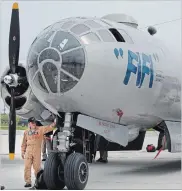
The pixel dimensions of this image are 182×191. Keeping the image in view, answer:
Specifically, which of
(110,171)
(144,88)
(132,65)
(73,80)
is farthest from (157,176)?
(73,80)

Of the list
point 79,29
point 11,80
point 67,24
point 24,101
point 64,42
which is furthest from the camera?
point 24,101

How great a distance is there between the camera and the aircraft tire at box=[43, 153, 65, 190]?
432 inches

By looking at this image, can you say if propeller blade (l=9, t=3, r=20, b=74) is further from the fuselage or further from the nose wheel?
the nose wheel

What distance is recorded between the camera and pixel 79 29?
11.0 m

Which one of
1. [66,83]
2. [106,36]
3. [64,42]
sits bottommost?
[66,83]

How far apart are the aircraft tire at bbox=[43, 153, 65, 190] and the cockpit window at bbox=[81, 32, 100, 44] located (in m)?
2.85

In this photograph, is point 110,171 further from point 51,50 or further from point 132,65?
point 51,50

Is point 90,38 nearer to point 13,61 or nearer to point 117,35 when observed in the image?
point 117,35

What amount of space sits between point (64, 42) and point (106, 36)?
4.11 ft

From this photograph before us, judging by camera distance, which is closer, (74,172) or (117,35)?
(74,172)

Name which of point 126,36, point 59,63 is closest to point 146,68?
point 126,36

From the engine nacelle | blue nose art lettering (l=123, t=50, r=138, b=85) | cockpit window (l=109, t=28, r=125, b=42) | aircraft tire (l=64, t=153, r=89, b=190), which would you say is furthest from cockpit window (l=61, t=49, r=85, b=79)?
the engine nacelle

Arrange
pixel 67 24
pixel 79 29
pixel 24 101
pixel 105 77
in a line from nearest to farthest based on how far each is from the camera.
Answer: pixel 105 77 → pixel 79 29 → pixel 67 24 → pixel 24 101

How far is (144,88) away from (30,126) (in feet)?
10.4
